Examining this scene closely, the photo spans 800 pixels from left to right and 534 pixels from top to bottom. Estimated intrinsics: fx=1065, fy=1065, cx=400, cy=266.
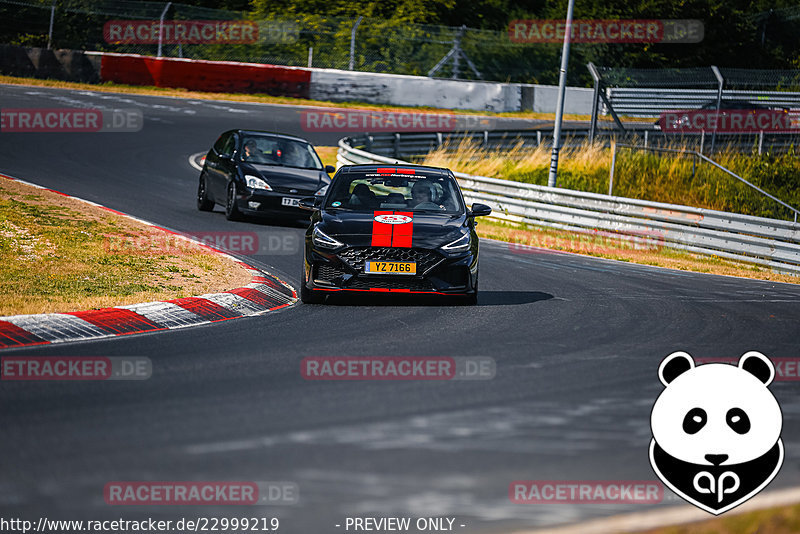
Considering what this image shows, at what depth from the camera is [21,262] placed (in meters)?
11.6

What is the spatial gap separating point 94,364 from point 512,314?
4667 mm

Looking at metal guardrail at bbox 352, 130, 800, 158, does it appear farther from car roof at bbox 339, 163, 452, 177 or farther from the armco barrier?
car roof at bbox 339, 163, 452, 177

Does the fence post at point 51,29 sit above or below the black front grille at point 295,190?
above

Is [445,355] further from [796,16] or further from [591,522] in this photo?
[796,16]

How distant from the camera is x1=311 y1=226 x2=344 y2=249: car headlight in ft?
35.7

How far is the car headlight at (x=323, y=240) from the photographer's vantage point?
10.9 m

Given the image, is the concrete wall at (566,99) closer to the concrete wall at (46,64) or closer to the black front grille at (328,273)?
the concrete wall at (46,64)

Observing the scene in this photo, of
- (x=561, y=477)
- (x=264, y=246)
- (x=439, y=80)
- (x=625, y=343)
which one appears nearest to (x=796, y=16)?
(x=439, y=80)

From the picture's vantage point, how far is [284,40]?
136ft

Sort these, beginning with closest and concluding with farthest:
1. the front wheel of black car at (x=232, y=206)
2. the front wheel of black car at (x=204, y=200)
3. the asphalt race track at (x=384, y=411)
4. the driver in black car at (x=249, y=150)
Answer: the asphalt race track at (x=384, y=411) < the front wheel of black car at (x=232, y=206) < the driver in black car at (x=249, y=150) < the front wheel of black car at (x=204, y=200)

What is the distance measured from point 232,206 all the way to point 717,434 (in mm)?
13226

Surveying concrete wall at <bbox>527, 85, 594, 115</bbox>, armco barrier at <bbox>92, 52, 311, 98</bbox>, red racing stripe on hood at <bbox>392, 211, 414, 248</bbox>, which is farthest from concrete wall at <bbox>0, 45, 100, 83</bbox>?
red racing stripe on hood at <bbox>392, 211, 414, 248</bbox>

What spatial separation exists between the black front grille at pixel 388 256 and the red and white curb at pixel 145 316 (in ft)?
2.74

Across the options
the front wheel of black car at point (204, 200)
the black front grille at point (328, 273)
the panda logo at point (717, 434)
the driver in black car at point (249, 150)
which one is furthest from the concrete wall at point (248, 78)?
the panda logo at point (717, 434)
